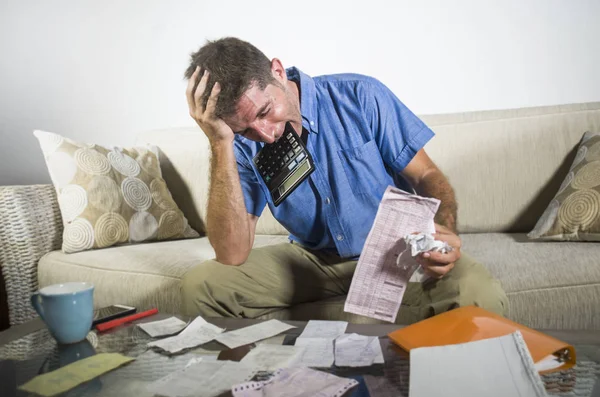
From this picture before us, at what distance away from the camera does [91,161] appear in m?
1.68

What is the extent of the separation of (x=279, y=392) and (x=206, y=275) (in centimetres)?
63

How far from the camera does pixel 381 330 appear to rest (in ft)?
2.57

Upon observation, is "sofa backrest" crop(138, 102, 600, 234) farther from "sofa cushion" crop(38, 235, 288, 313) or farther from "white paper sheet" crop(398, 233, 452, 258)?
"white paper sheet" crop(398, 233, 452, 258)

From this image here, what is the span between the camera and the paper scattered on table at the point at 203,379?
61cm

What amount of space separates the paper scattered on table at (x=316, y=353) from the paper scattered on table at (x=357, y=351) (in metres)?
0.01

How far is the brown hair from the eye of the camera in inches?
47.3

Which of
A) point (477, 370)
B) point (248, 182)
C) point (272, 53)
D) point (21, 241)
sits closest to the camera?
point (477, 370)

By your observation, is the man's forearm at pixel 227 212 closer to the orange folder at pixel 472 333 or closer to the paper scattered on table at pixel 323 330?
the paper scattered on table at pixel 323 330

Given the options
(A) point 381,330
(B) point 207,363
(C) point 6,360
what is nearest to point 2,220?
(C) point 6,360

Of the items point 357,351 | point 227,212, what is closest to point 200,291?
point 227,212

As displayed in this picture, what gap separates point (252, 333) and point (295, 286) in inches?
18.8

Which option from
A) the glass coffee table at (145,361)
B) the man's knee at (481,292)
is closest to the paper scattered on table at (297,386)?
the glass coffee table at (145,361)

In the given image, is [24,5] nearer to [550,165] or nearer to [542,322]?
[550,165]

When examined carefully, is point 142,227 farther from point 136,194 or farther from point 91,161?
point 91,161
